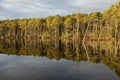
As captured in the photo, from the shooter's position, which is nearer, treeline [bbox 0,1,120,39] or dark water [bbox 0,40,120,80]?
dark water [bbox 0,40,120,80]

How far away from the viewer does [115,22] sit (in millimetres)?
102500

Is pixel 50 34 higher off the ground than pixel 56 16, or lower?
lower

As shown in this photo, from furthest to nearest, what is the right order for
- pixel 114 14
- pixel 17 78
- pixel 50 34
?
pixel 50 34 < pixel 114 14 < pixel 17 78

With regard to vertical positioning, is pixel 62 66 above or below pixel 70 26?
below

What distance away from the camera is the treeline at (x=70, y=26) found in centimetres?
10661

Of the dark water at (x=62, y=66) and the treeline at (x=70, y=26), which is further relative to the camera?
the treeline at (x=70, y=26)

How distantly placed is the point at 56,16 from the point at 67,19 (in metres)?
9.97

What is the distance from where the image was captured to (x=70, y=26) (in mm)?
145750

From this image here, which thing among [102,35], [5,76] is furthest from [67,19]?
[5,76]

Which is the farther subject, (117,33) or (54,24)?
(54,24)

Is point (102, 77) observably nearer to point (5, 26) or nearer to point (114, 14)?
point (114, 14)

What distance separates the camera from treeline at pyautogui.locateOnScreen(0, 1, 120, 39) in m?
107

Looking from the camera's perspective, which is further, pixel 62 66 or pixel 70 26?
pixel 70 26

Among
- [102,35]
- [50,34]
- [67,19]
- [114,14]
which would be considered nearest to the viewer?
[114,14]
